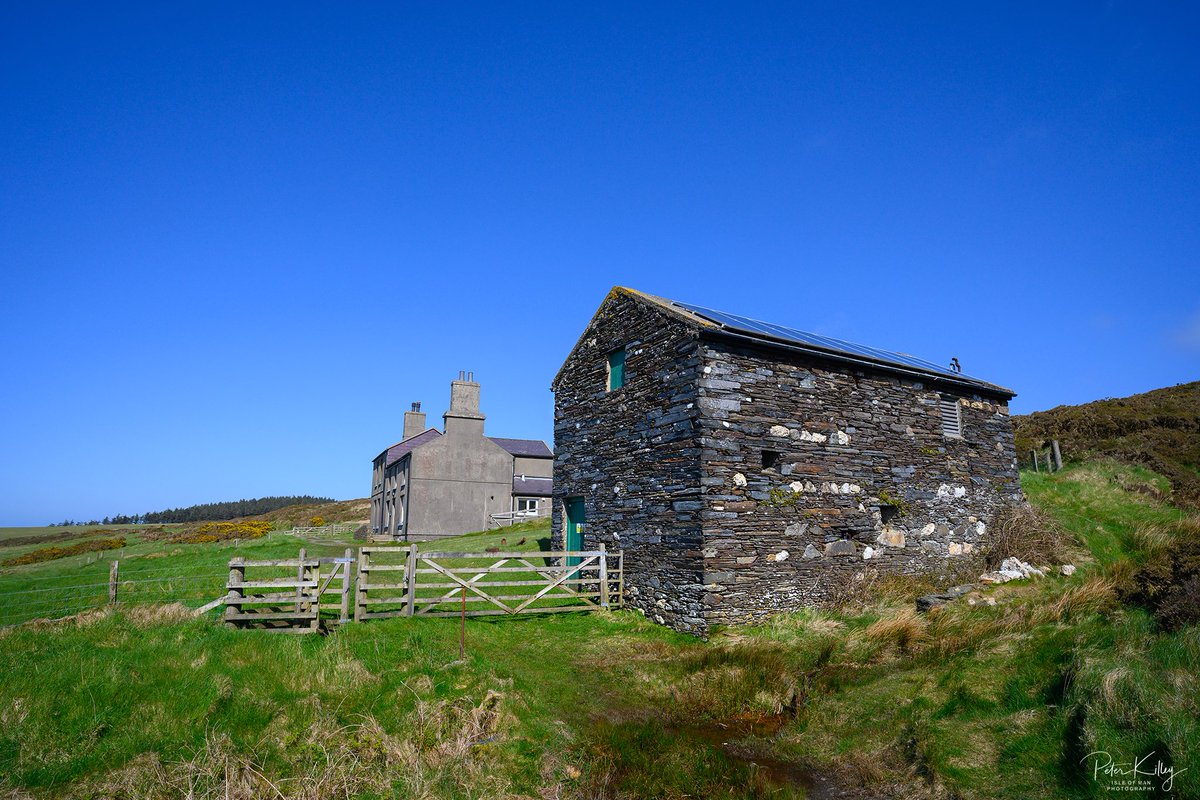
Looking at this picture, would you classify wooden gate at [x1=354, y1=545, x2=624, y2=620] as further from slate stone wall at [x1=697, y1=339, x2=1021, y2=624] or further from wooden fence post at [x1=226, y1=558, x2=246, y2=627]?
slate stone wall at [x1=697, y1=339, x2=1021, y2=624]

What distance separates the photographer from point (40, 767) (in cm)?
598

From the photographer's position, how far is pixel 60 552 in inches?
1484

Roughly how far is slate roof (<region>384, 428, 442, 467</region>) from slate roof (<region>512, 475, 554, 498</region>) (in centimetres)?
634

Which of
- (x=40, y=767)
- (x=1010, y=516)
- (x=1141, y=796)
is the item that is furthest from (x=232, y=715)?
(x=1010, y=516)

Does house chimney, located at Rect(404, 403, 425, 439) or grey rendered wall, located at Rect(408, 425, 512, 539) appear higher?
house chimney, located at Rect(404, 403, 425, 439)

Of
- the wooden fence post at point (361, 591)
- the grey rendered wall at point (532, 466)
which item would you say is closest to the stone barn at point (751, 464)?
the wooden fence post at point (361, 591)

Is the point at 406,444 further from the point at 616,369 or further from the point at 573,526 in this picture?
the point at 616,369

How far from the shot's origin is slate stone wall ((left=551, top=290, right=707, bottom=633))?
12867 millimetres

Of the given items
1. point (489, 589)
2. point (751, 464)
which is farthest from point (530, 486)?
point (751, 464)

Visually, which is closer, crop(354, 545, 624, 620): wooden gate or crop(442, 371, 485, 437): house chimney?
crop(354, 545, 624, 620): wooden gate

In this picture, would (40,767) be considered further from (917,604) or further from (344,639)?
(917,604)

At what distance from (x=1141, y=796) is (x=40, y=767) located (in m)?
9.76

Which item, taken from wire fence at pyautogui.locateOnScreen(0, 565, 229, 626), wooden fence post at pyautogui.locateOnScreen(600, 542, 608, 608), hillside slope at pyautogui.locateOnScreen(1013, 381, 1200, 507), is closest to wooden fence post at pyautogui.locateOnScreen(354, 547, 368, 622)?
wire fence at pyautogui.locateOnScreen(0, 565, 229, 626)

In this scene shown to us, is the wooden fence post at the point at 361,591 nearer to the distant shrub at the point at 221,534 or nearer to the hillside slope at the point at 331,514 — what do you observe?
the distant shrub at the point at 221,534
